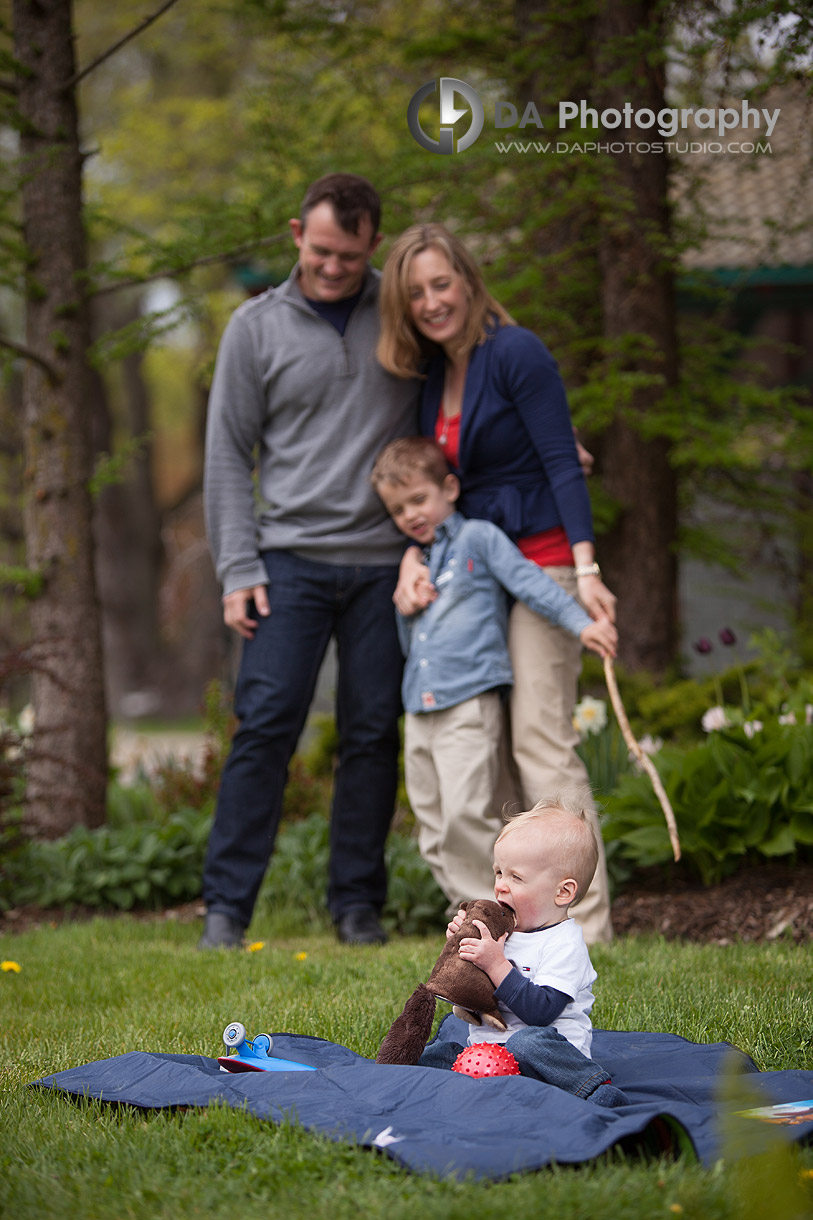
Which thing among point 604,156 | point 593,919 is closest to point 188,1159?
point 593,919

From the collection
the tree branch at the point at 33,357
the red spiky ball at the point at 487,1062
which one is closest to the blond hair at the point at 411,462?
the red spiky ball at the point at 487,1062

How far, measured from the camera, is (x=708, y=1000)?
115 inches

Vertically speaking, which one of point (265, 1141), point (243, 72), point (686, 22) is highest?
point (243, 72)

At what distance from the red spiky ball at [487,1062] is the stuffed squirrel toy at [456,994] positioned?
0.20 ft

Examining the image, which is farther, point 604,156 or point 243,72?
point 243,72

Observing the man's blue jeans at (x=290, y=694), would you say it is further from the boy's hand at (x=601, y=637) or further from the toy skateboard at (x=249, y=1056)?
the toy skateboard at (x=249, y=1056)

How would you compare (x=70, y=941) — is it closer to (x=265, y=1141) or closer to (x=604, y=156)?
(x=265, y=1141)

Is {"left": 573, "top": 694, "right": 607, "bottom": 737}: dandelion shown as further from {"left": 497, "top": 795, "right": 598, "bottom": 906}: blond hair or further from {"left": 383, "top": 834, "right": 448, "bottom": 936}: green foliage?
{"left": 497, "top": 795, "right": 598, "bottom": 906}: blond hair

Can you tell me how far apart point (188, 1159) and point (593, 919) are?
1.85 meters

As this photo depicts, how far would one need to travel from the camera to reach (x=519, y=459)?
11.8 ft

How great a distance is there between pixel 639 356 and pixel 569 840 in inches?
152

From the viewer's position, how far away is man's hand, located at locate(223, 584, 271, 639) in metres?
3.76

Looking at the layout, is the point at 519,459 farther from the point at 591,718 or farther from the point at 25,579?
the point at 25,579

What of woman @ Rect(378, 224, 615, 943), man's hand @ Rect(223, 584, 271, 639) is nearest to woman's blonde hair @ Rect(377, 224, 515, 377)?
woman @ Rect(378, 224, 615, 943)
